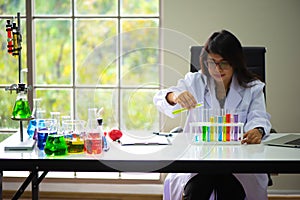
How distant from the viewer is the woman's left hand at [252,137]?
2.62 metres

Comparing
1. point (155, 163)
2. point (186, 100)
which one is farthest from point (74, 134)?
point (186, 100)

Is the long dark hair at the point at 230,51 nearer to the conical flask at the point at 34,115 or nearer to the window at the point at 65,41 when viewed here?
the conical flask at the point at 34,115

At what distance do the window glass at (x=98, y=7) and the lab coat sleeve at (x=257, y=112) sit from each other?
1.42 m

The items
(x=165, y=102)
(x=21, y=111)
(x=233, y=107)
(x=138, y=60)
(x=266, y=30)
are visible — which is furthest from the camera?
(x=266, y=30)

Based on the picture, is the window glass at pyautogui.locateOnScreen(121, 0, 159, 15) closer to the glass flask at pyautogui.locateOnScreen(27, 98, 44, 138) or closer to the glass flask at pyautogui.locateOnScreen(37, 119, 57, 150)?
the glass flask at pyautogui.locateOnScreen(27, 98, 44, 138)

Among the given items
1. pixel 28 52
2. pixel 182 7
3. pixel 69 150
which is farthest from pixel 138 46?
pixel 28 52

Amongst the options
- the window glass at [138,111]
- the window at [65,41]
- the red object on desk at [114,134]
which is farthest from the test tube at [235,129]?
the window at [65,41]

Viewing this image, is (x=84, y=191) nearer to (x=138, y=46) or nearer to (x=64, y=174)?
(x=64, y=174)

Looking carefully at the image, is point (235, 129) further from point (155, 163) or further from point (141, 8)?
point (141, 8)

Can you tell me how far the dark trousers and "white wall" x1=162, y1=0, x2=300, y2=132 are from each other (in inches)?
48.1

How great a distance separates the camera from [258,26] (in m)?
3.83

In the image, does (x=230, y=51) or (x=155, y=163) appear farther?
(x=230, y=51)

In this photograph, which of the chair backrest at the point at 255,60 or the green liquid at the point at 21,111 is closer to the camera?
the green liquid at the point at 21,111

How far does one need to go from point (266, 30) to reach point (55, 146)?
1.94 meters
